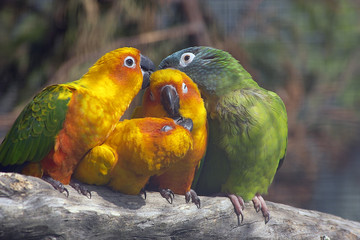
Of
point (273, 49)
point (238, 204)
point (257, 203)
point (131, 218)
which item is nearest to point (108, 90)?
point (131, 218)

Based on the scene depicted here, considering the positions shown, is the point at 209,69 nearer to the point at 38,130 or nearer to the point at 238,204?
the point at 238,204

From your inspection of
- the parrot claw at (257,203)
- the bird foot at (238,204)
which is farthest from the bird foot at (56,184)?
the parrot claw at (257,203)

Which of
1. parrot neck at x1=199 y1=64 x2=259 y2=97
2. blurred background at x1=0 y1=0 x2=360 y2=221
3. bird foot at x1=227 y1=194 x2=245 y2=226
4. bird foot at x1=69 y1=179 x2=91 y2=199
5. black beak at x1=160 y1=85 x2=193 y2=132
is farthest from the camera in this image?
blurred background at x1=0 y1=0 x2=360 y2=221

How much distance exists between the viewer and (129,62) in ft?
4.42

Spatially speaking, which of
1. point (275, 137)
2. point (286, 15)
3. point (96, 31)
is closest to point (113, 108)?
point (275, 137)

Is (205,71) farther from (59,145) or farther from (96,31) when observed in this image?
(96,31)

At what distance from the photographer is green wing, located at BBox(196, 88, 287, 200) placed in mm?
1611

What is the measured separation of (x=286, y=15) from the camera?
145 inches

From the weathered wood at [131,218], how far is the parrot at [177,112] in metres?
0.04

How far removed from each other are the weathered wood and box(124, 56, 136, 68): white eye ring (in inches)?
15.1

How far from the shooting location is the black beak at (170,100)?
1387 millimetres

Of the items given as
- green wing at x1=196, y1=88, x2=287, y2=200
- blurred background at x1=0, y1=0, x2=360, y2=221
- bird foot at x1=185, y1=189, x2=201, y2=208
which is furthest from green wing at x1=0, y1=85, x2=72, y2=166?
blurred background at x1=0, y1=0, x2=360, y2=221

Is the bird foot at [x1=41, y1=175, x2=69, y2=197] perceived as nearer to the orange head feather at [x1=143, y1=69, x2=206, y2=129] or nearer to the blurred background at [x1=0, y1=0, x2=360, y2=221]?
the orange head feather at [x1=143, y1=69, x2=206, y2=129]

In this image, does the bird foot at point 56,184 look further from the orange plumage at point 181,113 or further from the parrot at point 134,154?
the orange plumage at point 181,113
